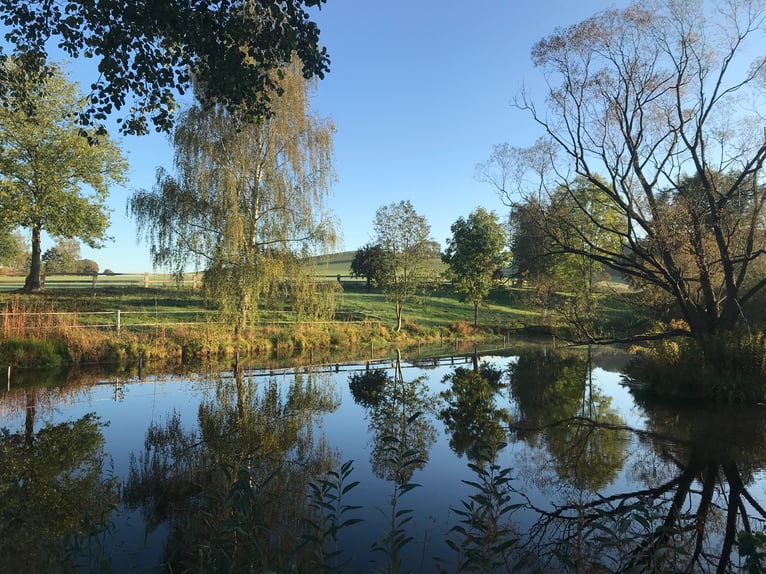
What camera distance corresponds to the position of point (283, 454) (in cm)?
794

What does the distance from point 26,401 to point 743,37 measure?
2075 centimetres

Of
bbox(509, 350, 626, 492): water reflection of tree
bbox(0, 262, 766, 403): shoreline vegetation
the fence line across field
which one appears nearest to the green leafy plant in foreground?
bbox(509, 350, 626, 492): water reflection of tree

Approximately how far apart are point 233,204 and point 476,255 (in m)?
27.3

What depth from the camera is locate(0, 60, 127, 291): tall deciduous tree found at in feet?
88.3

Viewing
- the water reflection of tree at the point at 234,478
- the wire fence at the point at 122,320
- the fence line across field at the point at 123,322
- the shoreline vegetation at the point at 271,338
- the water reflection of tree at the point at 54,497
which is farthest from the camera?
the fence line across field at the point at 123,322

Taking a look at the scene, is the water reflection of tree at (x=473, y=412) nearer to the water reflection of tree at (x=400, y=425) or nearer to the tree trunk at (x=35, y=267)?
the water reflection of tree at (x=400, y=425)

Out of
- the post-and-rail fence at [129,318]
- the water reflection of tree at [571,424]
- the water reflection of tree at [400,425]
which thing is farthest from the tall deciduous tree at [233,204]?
the water reflection of tree at [571,424]

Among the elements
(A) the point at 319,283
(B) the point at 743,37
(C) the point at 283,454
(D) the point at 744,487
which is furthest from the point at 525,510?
(A) the point at 319,283

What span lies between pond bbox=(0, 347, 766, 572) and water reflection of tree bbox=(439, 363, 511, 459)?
0.08m

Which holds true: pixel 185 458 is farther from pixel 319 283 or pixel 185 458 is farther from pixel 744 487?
pixel 319 283

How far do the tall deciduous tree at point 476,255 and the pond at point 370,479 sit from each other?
84.0 feet

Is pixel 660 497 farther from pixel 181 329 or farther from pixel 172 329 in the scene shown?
pixel 172 329

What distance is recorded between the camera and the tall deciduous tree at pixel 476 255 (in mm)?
40650

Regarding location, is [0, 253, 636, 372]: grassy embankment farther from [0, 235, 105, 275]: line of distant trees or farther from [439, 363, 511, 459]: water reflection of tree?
[0, 235, 105, 275]: line of distant trees
